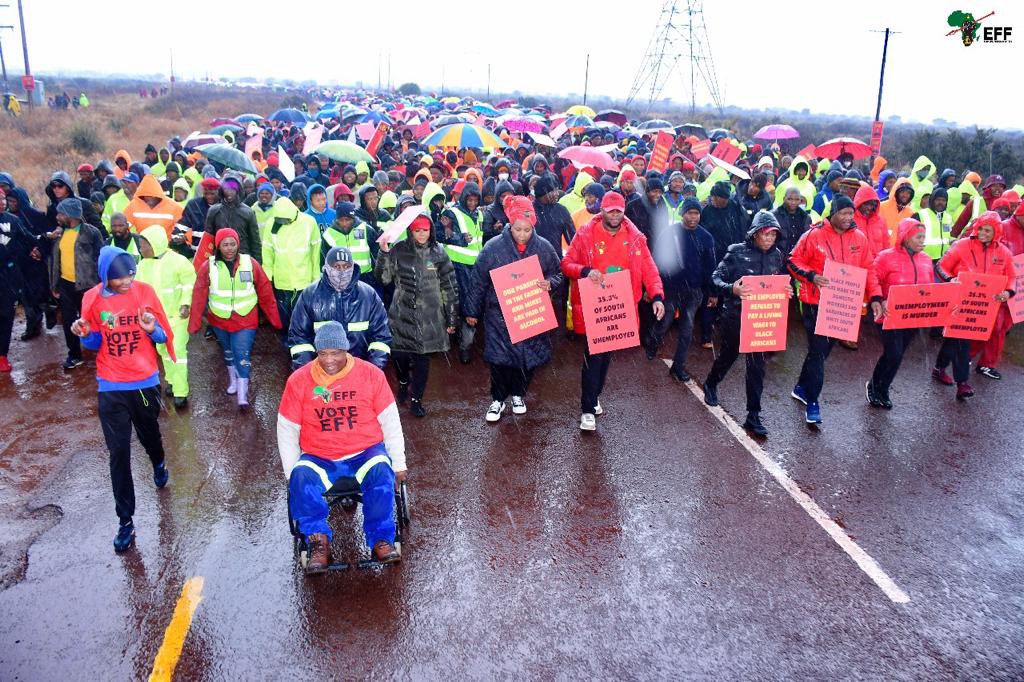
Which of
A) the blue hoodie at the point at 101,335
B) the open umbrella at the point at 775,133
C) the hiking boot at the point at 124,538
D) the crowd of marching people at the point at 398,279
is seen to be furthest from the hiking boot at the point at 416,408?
the open umbrella at the point at 775,133

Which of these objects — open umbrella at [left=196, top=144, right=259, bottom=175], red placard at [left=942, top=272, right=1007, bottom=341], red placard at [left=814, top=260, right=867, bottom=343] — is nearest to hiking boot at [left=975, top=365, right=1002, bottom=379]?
red placard at [left=942, top=272, right=1007, bottom=341]

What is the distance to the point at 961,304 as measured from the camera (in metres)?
7.33

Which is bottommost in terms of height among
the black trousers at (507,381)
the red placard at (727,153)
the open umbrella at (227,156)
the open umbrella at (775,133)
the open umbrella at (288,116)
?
the black trousers at (507,381)

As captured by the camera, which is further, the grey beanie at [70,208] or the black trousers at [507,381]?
the grey beanie at [70,208]

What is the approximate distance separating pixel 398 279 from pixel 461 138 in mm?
10124

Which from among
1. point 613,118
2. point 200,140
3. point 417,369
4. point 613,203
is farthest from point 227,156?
point 613,118

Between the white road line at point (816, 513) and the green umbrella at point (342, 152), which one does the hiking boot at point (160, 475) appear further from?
the green umbrella at point (342, 152)

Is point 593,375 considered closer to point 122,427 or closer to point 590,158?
point 122,427

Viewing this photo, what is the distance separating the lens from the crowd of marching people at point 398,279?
16.0ft

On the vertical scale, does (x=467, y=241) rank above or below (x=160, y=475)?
above

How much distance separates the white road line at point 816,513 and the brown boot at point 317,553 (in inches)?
139

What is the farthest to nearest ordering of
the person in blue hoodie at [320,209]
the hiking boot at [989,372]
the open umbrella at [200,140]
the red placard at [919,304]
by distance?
the open umbrella at [200,140]
the person in blue hoodie at [320,209]
the hiking boot at [989,372]
the red placard at [919,304]

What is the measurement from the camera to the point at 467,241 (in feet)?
29.3

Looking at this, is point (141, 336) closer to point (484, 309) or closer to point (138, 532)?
point (138, 532)
